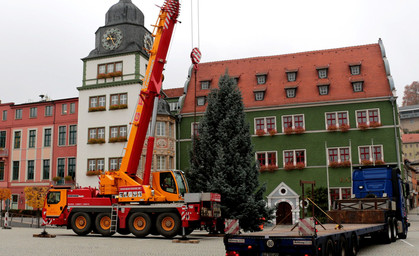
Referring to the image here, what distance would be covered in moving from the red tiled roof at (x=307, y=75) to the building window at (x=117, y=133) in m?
6.09

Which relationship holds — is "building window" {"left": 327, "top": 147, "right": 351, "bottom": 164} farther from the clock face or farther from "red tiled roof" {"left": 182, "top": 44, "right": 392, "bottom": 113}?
the clock face

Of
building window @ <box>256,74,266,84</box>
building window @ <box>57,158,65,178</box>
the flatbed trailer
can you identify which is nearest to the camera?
the flatbed trailer

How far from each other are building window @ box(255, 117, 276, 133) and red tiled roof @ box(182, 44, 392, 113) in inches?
48.6

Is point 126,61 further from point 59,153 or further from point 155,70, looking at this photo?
point 155,70

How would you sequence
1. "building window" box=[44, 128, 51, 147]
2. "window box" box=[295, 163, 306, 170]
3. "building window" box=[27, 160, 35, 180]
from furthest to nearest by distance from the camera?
"building window" box=[27, 160, 35, 180] → "building window" box=[44, 128, 51, 147] → "window box" box=[295, 163, 306, 170]

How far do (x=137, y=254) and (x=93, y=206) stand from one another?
9111mm

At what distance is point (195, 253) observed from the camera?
14.1 m

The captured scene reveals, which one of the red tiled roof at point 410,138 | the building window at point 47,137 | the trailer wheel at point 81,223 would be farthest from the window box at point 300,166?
the red tiled roof at point 410,138

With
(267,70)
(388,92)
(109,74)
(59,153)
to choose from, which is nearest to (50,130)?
(59,153)

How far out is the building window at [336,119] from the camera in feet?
121

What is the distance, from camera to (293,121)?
125 feet

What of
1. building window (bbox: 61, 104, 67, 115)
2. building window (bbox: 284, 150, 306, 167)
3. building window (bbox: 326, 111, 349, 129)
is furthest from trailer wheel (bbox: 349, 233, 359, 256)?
building window (bbox: 61, 104, 67, 115)

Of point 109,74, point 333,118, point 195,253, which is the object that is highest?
point 109,74

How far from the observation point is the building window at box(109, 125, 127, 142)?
37.9 metres
